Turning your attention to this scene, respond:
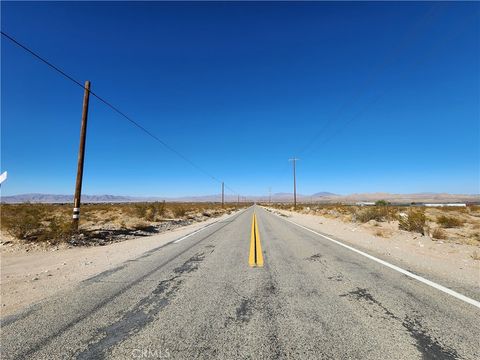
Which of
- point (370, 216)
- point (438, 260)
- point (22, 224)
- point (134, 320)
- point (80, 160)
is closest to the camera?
point (134, 320)

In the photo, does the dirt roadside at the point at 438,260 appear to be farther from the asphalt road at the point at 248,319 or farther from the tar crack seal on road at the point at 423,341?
the tar crack seal on road at the point at 423,341

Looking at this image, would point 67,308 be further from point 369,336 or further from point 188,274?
point 369,336

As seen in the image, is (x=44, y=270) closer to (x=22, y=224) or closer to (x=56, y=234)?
(x=56, y=234)

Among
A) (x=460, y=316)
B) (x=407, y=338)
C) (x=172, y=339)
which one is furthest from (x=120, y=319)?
(x=460, y=316)

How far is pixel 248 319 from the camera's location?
376 cm

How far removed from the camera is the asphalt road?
2994 mm

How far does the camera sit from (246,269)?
6.71 metres

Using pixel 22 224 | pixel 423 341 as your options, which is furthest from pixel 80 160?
pixel 423 341

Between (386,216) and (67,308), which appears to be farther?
(386,216)

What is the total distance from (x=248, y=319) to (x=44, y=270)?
6.15 metres

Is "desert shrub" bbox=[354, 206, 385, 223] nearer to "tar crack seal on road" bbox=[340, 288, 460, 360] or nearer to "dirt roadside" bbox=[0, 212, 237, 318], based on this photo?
"dirt roadside" bbox=[0, 212, 237, 318]

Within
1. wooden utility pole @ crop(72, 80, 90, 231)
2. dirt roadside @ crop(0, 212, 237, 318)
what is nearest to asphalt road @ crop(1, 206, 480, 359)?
dirt roadside @ crop(0, 212, 237, 318)

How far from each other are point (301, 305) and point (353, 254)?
524 centimetres

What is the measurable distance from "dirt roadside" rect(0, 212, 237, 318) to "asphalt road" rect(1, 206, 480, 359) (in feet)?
1.83
